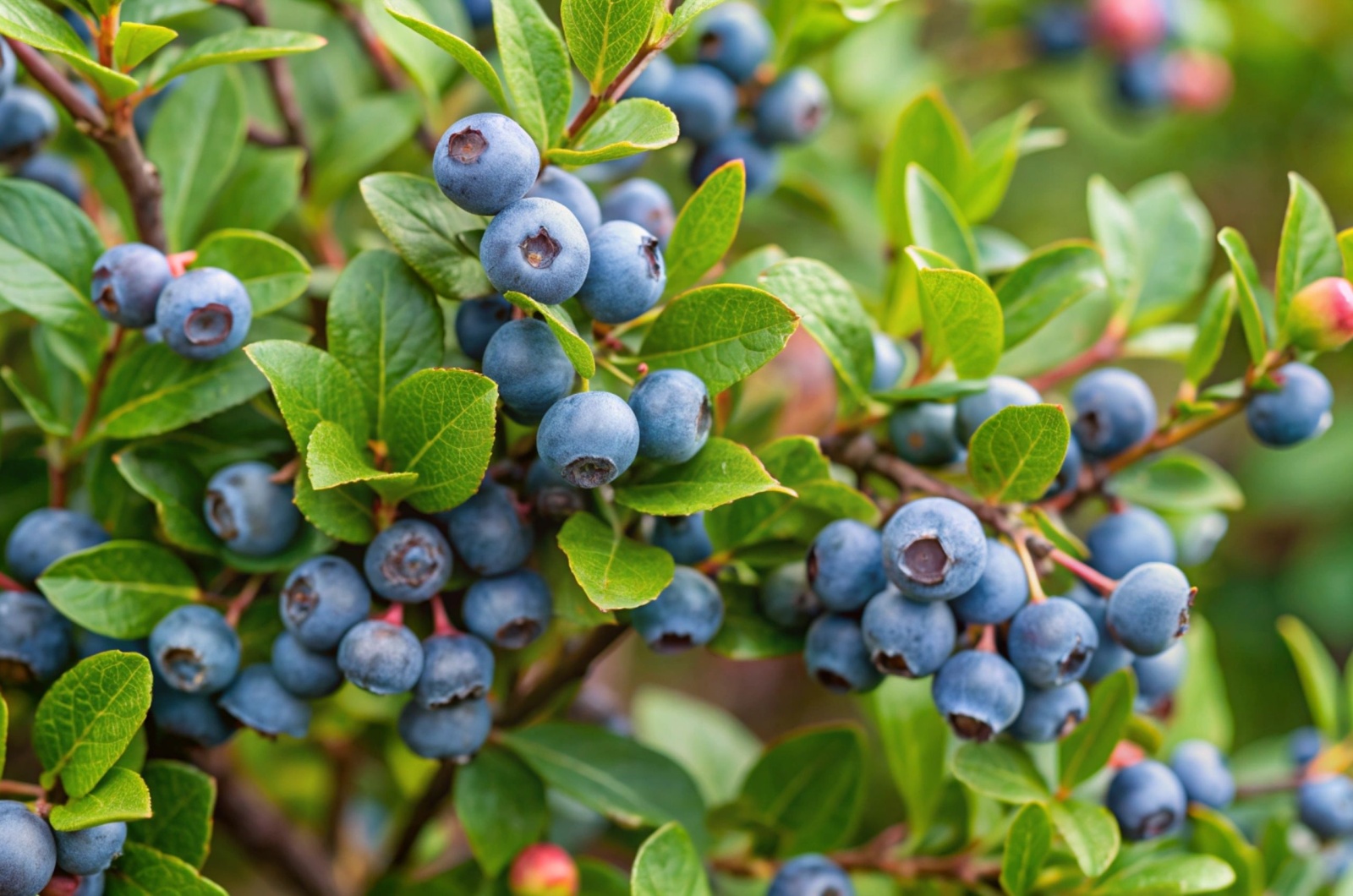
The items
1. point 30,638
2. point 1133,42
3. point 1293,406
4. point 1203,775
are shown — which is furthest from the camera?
point 1133,42

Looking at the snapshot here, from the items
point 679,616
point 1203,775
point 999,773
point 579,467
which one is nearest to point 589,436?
point 579,467

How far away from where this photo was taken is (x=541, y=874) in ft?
4.13

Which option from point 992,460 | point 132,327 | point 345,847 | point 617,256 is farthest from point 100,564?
point 345,847

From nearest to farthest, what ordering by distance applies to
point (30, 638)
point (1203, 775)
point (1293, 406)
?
1. point (30, 638)
2. point (1293, 406)
3. point (1203, 775)

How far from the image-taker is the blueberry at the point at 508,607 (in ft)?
3.54

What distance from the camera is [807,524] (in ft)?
3.86

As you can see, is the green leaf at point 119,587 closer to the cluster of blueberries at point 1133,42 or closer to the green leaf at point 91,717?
the green leaf at point 91,717

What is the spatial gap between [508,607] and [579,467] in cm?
20

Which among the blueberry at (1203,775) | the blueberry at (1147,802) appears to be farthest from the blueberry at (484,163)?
the blueberry at (1203,775)

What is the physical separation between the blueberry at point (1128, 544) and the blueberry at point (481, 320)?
2.25ft

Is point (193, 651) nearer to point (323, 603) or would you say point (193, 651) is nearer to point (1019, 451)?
point (323, 603)

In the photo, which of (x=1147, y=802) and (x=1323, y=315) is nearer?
(x=1323, y=315)

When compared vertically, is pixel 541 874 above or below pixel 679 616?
below

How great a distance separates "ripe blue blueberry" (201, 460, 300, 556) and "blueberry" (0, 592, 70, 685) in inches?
7.1
